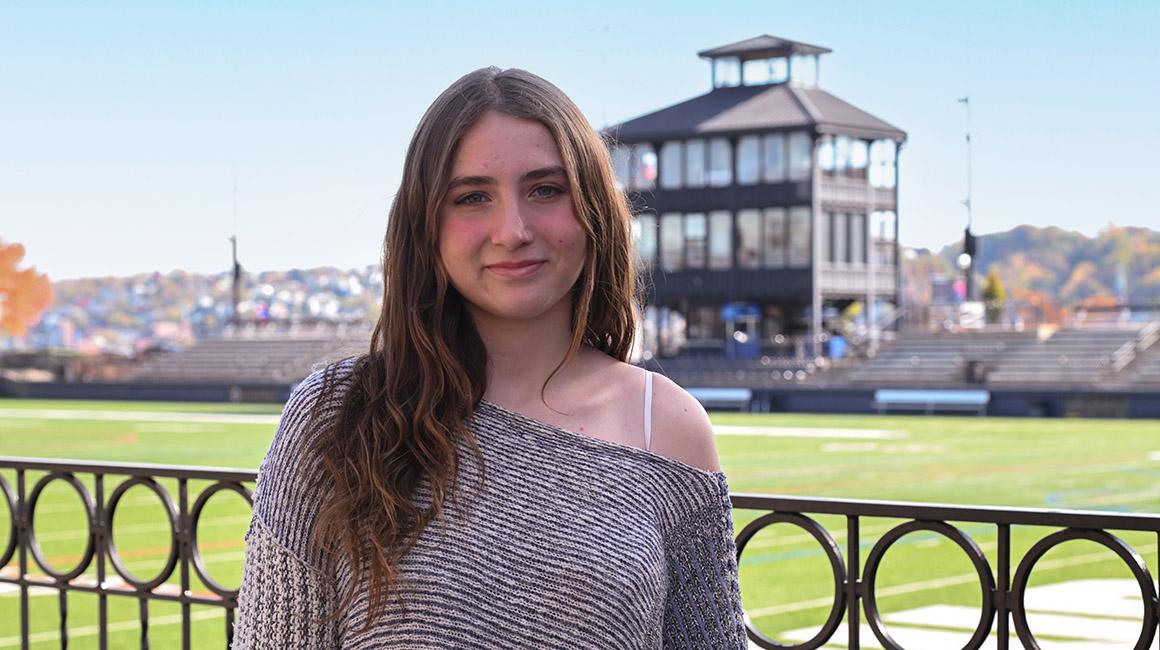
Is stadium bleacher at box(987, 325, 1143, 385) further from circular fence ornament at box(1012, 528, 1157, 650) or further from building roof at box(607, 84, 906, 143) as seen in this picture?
circular fence ornament at box(1012, 528, 1157, 650)

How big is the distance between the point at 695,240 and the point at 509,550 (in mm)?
55694

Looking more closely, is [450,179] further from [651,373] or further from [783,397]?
[783,397]

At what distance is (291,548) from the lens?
2.19m

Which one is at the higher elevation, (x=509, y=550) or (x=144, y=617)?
(x=509, y=550)

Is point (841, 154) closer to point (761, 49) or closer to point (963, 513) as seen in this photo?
point (761, 49)

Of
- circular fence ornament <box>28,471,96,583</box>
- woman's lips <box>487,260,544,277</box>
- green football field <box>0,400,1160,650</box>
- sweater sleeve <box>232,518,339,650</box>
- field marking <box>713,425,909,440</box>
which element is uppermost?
woman's lips <box>487,260,544,277</box>

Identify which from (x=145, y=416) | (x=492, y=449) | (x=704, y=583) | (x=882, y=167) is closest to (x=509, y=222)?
(x=492, y=449)

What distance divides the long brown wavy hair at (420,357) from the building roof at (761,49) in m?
56.2

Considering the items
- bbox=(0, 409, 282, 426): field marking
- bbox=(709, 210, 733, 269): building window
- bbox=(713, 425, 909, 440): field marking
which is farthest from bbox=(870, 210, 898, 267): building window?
bbox=(713, 425, 909, 440): field marking

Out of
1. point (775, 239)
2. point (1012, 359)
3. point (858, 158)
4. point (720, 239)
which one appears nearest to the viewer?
point (1012, 359)

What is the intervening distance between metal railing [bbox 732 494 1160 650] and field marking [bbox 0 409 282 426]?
97.4 ft

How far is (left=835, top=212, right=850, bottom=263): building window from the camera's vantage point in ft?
183

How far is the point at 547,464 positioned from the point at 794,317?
5451cm

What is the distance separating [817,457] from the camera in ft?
72.2
